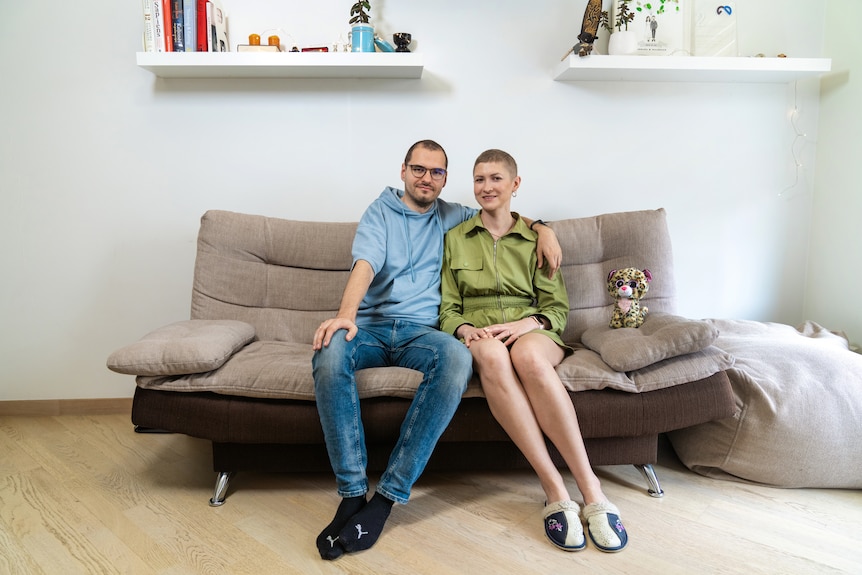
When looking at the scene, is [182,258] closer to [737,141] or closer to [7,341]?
[7,341]

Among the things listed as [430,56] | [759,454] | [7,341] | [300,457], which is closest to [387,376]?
[300,457]

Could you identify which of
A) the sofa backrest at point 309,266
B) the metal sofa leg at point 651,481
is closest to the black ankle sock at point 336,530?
the sofa backrest at point 309,266

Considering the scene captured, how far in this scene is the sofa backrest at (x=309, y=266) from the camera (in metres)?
2.18

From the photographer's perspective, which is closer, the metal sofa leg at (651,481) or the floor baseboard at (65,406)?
the metal sofa leg at (651,481)

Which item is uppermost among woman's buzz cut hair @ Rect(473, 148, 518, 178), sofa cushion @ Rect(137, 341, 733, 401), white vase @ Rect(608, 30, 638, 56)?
white vase @ Rect(608, 30, 638, 56)

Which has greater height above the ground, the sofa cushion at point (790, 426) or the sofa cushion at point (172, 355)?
the sofa cushion at point (172, 355)

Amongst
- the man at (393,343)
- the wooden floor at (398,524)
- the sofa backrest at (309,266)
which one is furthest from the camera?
the sofa backrest at (309,266)

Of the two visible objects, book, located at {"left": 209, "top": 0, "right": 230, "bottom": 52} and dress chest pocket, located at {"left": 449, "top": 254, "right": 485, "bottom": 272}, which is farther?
book, located at {"left": 209, "top": 0, "right": 230, "bottom": 52}

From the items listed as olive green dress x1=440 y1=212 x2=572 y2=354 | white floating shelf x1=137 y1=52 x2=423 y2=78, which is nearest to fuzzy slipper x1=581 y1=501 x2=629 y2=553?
olive green dress x1=440 y1=212 x2=572 y2=354

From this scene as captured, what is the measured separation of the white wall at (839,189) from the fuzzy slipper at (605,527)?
5.41ft

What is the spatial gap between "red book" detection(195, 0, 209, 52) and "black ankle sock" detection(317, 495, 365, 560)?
1859mm

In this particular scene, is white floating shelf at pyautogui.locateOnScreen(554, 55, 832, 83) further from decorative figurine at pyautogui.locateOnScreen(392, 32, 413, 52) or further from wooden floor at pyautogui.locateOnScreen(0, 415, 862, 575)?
wooden floor at pyautogui.locateOnScreen(0, 415, 862, 575)

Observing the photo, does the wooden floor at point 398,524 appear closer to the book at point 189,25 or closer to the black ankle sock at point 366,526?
the black ankle sock at point 366,526

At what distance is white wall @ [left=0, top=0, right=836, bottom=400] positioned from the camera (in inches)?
96.7
